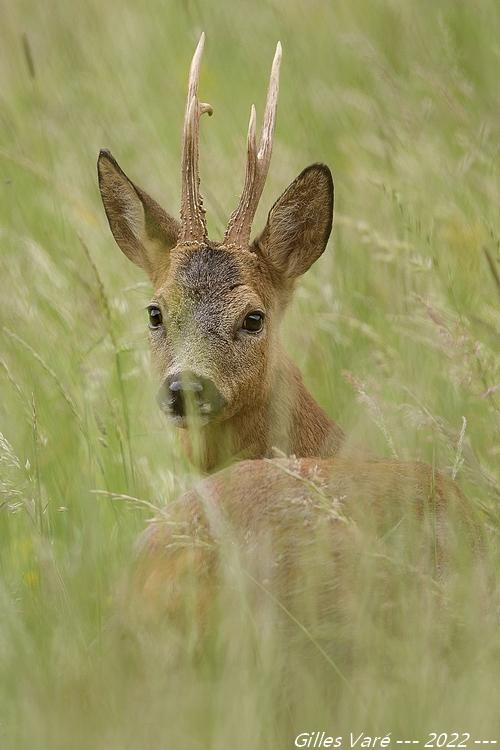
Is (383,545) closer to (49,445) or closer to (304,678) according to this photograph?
(304,678)

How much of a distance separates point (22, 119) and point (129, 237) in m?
2.88

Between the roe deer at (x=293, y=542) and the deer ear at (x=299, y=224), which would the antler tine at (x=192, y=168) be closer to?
the deer ear at (x=299, y=224)

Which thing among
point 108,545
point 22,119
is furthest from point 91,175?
point 108,545

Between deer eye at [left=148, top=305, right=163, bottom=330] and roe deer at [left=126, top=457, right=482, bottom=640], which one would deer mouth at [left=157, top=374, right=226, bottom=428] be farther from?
roe deer at [left=126, top=457, right=482, bottom=640]

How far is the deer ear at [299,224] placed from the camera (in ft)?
17.4

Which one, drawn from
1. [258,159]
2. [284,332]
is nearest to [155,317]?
[258,159]

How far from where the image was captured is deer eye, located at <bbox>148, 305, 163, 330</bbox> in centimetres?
515

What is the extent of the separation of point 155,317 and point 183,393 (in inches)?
26.8

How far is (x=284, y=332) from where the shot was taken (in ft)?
19.9

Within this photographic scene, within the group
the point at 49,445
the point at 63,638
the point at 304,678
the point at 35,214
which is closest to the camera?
the point at 304,678

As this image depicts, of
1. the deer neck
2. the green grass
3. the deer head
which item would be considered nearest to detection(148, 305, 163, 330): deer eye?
the deer head

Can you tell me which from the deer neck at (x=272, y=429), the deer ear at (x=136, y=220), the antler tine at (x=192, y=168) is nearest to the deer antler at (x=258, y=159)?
the antler tine at (x=192, y=168)

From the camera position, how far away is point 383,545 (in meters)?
3.04

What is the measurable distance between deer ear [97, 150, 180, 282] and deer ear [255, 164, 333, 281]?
33cm
